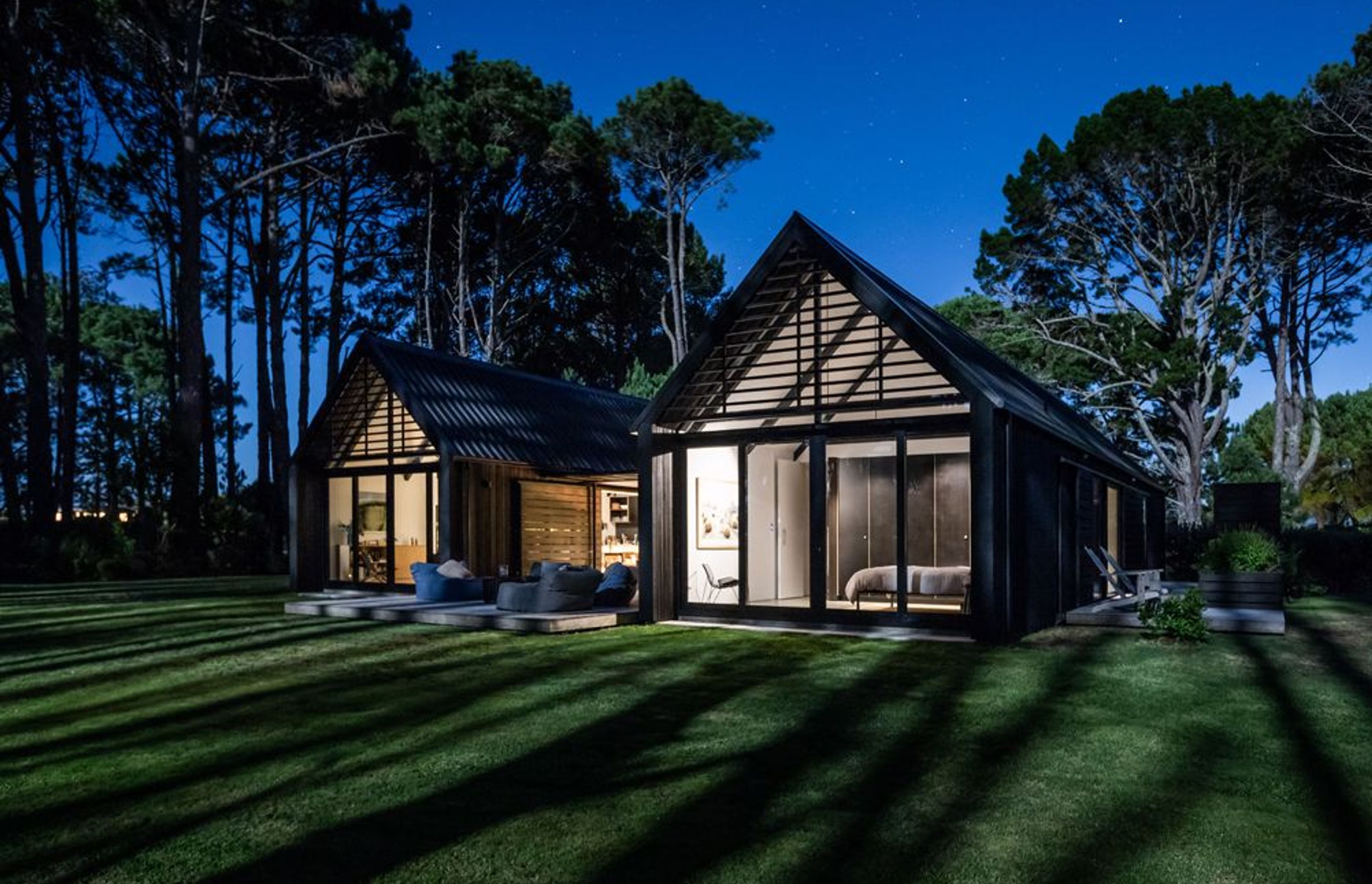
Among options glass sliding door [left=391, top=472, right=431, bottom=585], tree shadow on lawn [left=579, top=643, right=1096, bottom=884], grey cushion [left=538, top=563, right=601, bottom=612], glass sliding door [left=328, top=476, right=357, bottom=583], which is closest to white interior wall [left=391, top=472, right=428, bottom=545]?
glass sliding door [left=391, top=472, right=431, bottom=585]

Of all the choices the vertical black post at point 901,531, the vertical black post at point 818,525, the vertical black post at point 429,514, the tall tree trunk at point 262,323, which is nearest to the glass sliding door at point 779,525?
the vertical black post at point 818,525

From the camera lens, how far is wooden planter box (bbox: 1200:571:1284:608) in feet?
44.0

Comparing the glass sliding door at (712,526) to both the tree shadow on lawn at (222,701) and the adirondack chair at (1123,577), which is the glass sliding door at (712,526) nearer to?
the tree shadow on lawn at (222,701)

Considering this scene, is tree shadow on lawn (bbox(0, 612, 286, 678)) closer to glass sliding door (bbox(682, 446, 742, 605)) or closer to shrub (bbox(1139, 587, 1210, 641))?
glass sliding door (bbox(682, 446, 742, 605))

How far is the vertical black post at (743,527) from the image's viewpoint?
12375mm

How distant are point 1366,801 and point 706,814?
130 inches

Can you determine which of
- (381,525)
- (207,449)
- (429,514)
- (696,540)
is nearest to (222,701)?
(696,540)

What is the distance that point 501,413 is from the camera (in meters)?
19.5

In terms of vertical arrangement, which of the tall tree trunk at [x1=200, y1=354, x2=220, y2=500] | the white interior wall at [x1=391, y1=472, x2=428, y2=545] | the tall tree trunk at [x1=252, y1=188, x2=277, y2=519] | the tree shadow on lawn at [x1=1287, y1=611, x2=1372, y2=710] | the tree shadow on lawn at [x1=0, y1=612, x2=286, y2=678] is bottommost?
the tree shadow on lawn at [x1=1287, y1=611, x2=1372, y2=710]

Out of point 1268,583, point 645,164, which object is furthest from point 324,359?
point 1268,583

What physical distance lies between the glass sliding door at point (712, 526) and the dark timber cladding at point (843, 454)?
0.03m

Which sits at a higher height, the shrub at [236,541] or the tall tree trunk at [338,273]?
the tall tree trunk at [338,273]

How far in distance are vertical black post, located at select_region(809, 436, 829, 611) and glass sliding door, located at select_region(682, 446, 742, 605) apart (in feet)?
4.52

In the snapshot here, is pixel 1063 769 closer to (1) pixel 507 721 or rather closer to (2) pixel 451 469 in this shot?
(1) pixel 507 721
